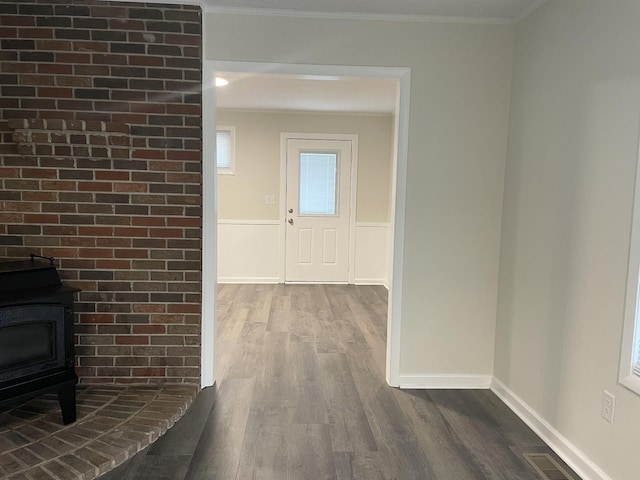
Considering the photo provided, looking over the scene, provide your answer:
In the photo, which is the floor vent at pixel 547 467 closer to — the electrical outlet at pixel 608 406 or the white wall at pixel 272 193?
the electrical outlet at pixel 608 406

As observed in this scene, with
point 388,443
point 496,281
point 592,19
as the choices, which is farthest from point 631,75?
point 388,443

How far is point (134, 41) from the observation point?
252cm

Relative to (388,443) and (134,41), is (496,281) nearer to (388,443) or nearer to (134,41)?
(388,443)

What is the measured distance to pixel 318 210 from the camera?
233 inches

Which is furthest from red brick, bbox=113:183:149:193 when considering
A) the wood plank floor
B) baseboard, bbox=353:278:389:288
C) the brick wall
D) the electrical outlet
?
baseboard, bbox=353:278:389:288

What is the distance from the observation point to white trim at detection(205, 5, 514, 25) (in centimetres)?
259

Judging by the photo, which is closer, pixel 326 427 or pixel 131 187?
pixel 326 427

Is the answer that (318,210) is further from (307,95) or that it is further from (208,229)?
(208,229)

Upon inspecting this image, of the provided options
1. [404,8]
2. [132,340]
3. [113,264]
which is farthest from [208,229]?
[404,8]

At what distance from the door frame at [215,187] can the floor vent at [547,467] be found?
0.93m

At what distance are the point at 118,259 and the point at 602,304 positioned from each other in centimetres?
254

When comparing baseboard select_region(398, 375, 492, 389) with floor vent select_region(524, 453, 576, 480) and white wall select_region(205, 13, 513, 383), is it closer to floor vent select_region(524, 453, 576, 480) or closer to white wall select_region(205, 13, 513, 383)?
white wall select_region(205, 13, 513, 383)

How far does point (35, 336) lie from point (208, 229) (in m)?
1.04

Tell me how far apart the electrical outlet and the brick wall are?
2.15 m
